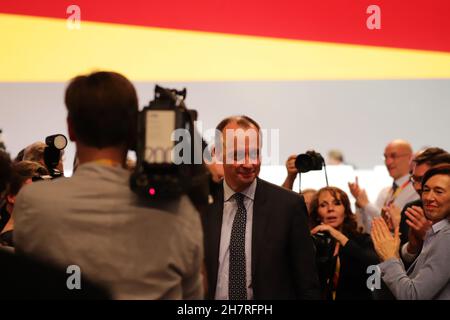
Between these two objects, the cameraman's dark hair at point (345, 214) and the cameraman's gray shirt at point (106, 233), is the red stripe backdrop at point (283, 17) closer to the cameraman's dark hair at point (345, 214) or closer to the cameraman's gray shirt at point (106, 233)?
the cameraman's dark hair at point (345, 214)

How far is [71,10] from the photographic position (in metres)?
3.66

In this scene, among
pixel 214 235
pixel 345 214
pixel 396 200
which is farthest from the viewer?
pixel 396 200

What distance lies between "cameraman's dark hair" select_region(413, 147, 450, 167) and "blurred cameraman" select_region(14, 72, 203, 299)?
6.74 ft

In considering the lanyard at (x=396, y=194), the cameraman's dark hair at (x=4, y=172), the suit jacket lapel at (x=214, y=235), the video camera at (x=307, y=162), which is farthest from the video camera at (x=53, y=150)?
the lanyard at (x=396, y=194)

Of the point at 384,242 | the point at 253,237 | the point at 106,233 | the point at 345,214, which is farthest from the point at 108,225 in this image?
the point at 345,214

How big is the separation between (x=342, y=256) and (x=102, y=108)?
5.77ft

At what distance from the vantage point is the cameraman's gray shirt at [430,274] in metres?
2.33

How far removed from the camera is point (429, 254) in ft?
7.90

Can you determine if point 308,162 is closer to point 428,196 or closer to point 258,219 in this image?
point 428,196

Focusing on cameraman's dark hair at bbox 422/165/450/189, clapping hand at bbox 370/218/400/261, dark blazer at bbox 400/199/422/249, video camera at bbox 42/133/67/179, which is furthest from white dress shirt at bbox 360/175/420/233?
video camera at bbox 42/133/67/179

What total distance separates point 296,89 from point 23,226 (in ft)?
8.67

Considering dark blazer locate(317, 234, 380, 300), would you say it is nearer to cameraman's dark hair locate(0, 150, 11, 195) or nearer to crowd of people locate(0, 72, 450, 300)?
crowd of people locate(0, 72, 450, 300)

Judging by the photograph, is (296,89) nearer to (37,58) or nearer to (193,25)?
(193,25)
